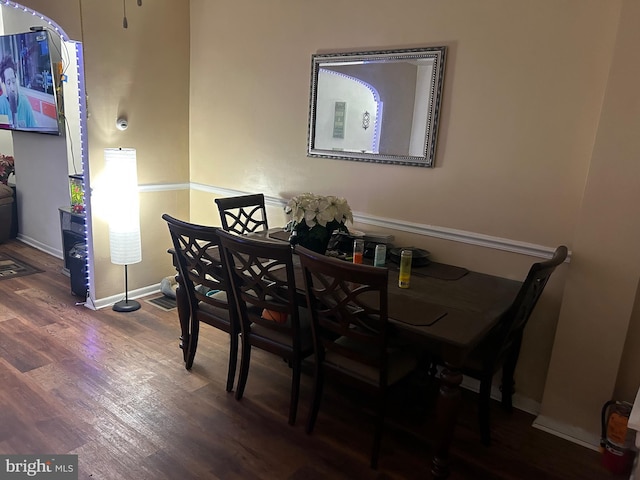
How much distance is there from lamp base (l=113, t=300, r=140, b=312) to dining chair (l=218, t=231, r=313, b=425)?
153 centimetres

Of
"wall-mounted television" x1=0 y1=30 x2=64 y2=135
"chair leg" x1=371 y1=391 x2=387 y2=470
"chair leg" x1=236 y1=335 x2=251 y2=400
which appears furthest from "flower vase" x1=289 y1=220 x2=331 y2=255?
"wall-mounted television" x1=0 y1=30 x2=64 y2=135

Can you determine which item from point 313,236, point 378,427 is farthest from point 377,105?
point 378,427

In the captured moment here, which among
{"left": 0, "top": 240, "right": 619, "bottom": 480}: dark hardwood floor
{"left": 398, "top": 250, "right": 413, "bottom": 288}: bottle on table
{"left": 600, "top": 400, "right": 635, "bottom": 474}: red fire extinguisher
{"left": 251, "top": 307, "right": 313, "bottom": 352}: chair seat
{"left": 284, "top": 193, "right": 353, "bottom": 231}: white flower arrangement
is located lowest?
{"left": 0, "top": 240, "right": 619, "bottom": 480}: dark hardwood floor

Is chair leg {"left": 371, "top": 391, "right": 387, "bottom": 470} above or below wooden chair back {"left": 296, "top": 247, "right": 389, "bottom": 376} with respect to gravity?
below

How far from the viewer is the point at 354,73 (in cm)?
299

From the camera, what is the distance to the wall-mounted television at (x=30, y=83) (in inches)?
162

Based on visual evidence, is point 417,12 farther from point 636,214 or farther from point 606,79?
point 636,214

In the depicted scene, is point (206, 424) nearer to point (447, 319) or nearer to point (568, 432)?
point (447, 319)

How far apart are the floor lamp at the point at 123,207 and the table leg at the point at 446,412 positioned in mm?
2582

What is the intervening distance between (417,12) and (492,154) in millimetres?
943

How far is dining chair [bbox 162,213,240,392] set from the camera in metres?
2.42

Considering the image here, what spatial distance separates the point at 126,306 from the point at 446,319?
266 centimetres

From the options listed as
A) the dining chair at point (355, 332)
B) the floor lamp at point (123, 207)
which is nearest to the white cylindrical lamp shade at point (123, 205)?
the floor lamp at point (123, 207)

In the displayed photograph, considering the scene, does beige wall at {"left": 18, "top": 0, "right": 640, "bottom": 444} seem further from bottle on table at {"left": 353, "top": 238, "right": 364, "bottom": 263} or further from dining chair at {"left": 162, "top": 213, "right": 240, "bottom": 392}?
dining chair at {"left": 162, "top": 213, "right": 240, "bottom": 392}
